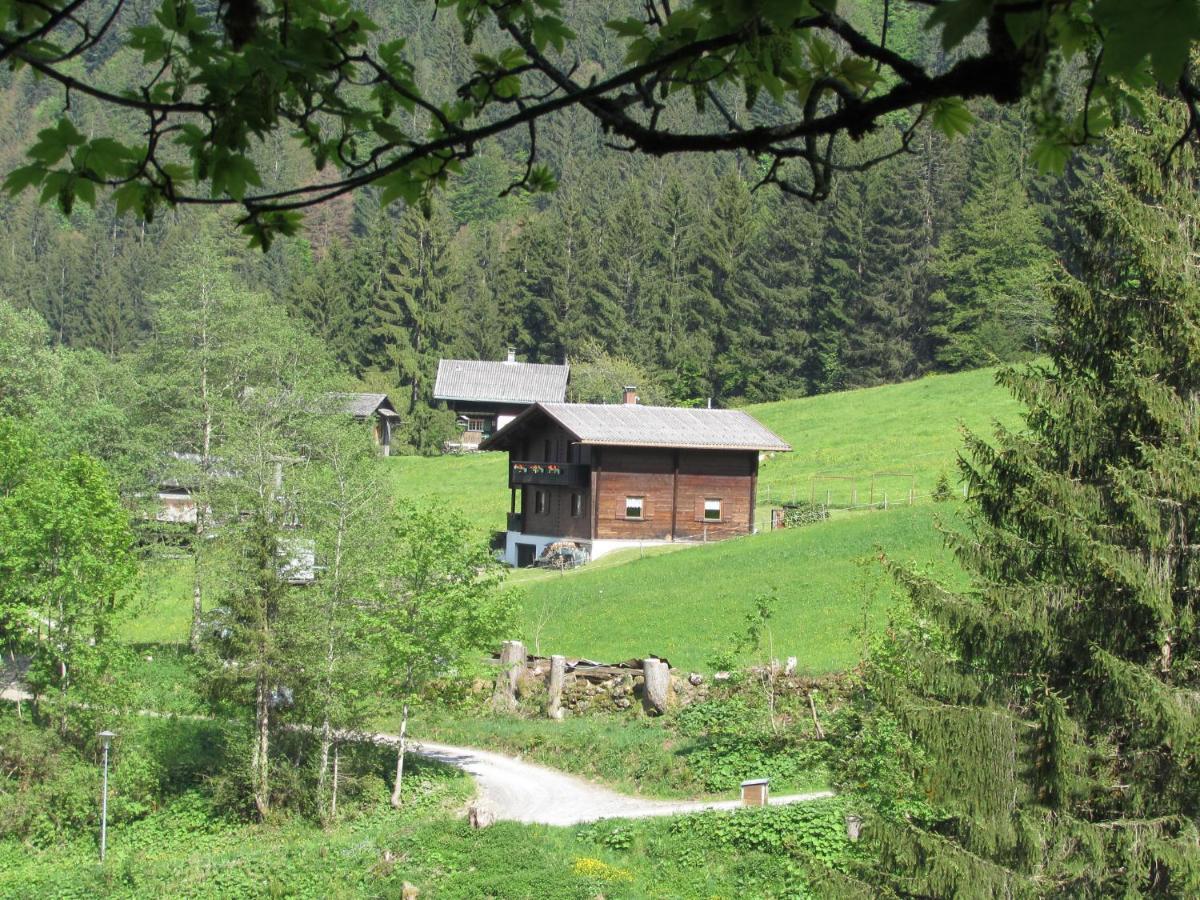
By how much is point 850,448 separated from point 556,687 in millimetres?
35269

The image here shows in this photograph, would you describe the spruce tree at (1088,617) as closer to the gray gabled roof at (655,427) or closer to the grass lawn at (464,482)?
the gray gabled roof at (655,427)

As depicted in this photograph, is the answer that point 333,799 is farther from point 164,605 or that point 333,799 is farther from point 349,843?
point 164,605

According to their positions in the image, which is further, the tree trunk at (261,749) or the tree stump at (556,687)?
the tree stump at (556,687)

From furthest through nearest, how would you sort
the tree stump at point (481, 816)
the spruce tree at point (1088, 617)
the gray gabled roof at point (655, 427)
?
1. the gray gabled roof at point (655, 427)
2. the tree stump at point (481, 816)
3. the spruce tree at point (1088, 617)

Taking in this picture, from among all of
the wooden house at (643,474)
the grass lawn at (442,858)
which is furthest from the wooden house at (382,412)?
the grass lawn at (442,858)

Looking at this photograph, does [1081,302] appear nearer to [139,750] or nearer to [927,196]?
[139,750]

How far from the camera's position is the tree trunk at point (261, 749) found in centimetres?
2352

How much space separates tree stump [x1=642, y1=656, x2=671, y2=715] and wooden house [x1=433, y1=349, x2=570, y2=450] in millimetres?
58701

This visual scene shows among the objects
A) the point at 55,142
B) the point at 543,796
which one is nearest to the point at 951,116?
the point at 55,142

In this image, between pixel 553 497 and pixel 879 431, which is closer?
pixel 553 497

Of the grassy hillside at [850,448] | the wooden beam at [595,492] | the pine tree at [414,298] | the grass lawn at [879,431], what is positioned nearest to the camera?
the wooden beam at [595,492]

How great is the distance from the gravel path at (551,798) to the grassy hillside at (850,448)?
75.2 ft

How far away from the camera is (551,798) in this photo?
22.4 metres

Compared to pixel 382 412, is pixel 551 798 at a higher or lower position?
lower
